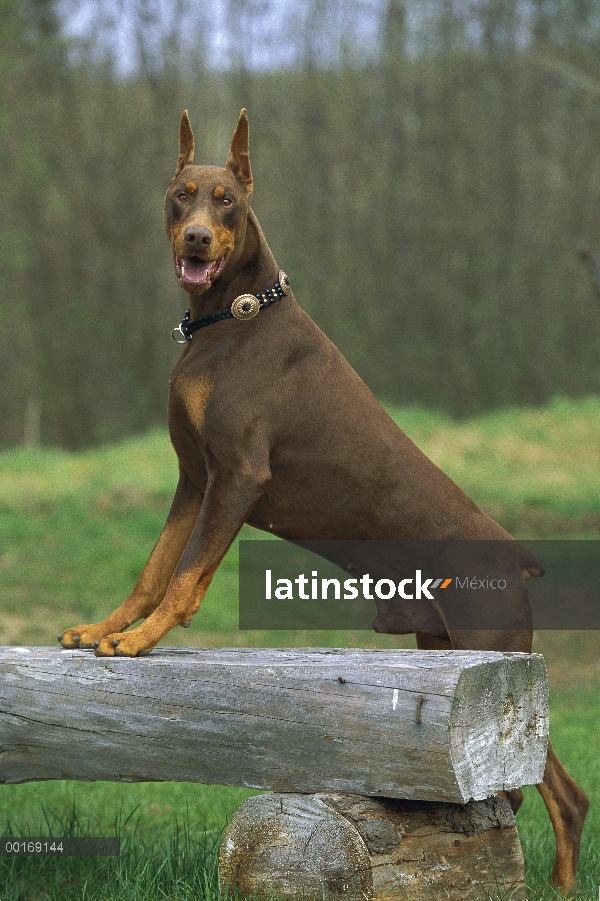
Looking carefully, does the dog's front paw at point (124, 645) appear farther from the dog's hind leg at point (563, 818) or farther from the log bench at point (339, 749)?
the dog's hind leg at point (563, 818)

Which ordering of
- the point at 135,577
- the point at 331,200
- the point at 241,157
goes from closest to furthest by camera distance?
the point at 241,157, the point at 135,577, the point at 331,200

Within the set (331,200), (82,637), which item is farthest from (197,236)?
(331,200)

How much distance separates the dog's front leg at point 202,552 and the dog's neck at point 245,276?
63 cm

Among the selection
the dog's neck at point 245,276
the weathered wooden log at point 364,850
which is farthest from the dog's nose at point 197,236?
the weathered wooden log at point 364,850

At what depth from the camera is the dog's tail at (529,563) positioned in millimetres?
3758

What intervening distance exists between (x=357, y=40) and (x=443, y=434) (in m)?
9.66

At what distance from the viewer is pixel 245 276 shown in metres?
3.69

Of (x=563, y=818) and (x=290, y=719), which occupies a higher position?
(x=290, y=719)

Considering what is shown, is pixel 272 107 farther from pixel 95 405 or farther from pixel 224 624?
pixel 224 624

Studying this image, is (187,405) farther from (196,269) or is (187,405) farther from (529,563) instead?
(529,563)

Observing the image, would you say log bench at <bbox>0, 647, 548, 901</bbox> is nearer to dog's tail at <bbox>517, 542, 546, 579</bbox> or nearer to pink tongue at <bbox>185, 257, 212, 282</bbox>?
dog's tail at <bbox>517, 542, 546, 579</bbox>

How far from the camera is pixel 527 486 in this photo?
42.4ft

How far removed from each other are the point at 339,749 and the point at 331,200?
19.2m

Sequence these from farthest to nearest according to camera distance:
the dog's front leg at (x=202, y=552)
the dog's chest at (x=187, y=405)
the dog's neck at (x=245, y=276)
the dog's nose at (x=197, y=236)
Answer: the dog's neck at (x=245, y=276), the dog's chest at (x=187, y=405), the dog's front leg at (x=202, y=552), the dog's nose at (x=197, y=236)
